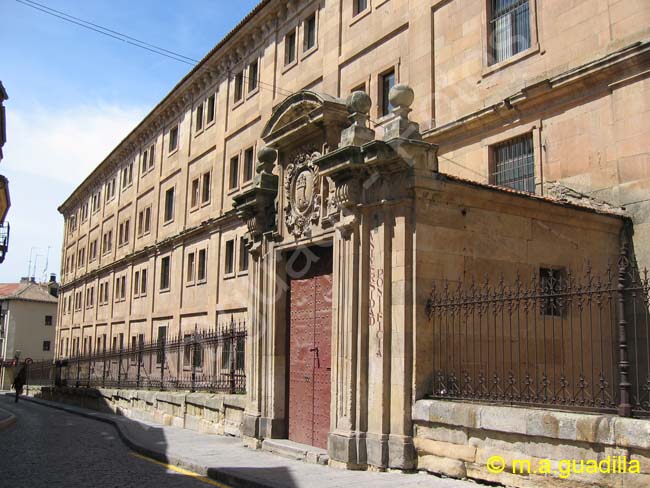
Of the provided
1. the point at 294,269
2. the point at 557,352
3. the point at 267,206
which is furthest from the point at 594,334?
the point at 267,206

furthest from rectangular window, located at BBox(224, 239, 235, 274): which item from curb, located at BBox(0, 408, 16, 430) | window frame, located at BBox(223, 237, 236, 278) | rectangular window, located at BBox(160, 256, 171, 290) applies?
curb, located at BBox(0, 408, 16, 430)

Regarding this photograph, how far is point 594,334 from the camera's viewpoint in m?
10.8

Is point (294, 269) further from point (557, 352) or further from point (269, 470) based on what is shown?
point (557, 352)

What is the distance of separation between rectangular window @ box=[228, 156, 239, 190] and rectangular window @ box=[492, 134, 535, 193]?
1413 cm

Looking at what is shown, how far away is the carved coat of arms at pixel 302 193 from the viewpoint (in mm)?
11070

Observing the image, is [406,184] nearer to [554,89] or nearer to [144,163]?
[554,89]

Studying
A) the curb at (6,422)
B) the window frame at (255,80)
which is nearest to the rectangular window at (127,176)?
the window frame at (255,80)

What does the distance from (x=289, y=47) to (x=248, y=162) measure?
4778mm

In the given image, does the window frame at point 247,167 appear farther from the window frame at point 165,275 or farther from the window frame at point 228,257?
the window frame at point 165,275

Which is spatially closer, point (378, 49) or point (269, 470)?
point (269, 470)

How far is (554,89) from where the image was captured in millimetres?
13398

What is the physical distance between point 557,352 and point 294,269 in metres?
4.65

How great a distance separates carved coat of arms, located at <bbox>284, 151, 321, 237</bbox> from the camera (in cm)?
1107

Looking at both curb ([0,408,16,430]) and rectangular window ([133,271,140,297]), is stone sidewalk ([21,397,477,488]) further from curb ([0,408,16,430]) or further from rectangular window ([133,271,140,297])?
rectangular window ([133,271,140,297])
